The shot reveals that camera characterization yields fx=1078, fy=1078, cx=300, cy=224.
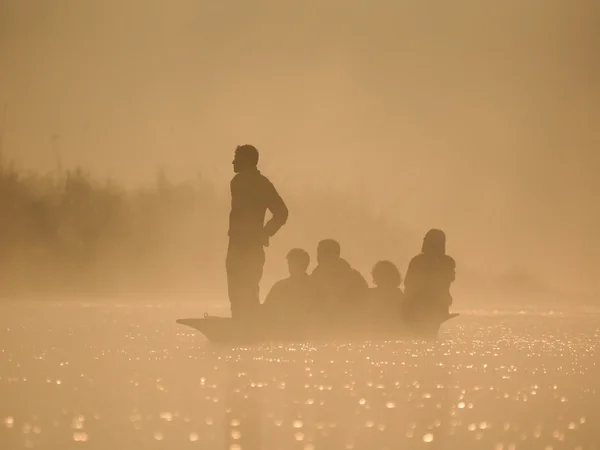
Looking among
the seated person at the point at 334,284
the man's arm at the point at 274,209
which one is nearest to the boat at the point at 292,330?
the seated person at the point at 334,284

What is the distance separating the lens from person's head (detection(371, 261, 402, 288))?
1543 cm

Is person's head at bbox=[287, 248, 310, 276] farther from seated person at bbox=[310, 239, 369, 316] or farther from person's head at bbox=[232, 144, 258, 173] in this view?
person's head at bbox=[232, 144, 258, 173]

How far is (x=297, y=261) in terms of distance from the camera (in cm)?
1492

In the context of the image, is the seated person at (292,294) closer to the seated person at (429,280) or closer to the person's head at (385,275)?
the person's head at (385,275)

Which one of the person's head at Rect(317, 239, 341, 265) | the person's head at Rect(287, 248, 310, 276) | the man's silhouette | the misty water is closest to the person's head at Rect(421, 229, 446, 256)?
the person's head at Rect(317, 239, 341, 265)

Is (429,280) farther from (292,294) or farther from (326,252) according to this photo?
(292,294)

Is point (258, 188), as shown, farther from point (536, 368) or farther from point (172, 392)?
point (172, 392)

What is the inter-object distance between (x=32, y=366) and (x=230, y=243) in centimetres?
483

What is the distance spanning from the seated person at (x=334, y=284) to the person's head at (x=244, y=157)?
4.90 ft

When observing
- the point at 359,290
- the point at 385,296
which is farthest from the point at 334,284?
the point at 385,296

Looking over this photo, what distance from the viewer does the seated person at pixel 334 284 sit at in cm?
1481

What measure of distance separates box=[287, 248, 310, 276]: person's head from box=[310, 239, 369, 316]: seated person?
0.18m

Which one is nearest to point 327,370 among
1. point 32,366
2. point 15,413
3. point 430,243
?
point 32,366

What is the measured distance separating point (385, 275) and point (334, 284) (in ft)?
3.22
